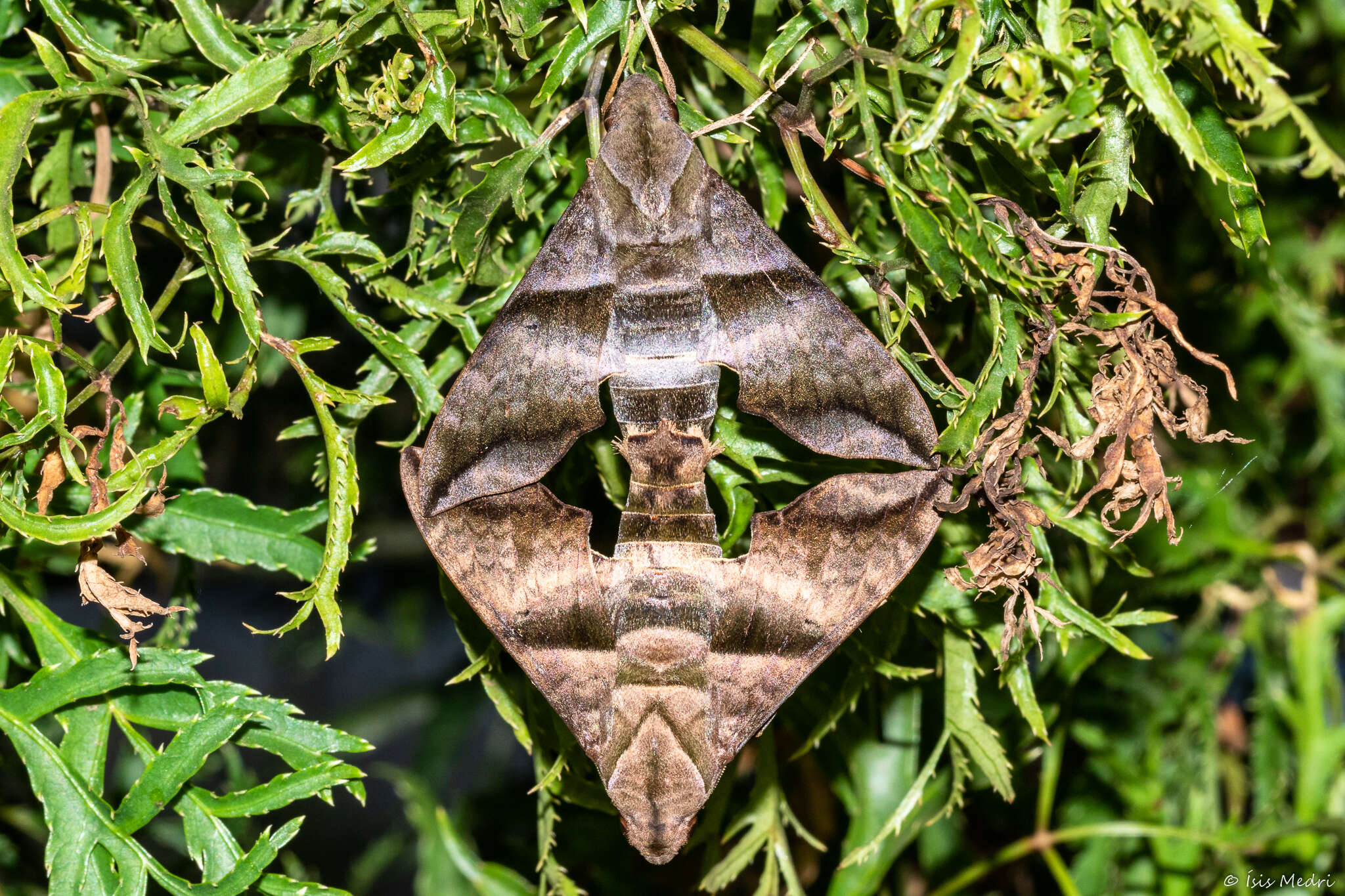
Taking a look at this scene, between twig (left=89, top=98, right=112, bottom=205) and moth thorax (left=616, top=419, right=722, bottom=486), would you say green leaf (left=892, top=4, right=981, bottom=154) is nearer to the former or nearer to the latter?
moth thorax (left=616, top=419, right=722, bottom=486)

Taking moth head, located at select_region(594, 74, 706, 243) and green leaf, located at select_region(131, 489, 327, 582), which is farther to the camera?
green leaf, located at select_region(131, 489, 327, 582)

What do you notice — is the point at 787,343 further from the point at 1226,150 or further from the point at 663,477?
the point at 1226,150

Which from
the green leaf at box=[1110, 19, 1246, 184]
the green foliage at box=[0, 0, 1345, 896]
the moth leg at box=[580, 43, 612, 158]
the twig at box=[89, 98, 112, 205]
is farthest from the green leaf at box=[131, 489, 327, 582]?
the green leaf at box=[1110, 19, 1246, 184]

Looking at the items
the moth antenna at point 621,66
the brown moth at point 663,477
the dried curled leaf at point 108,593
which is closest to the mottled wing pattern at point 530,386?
the brown moth at point 663,477

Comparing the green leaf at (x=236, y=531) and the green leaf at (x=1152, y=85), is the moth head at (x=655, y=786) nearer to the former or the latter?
the green leaf at (x=236, y=531)

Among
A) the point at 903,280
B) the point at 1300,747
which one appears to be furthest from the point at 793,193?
the point at 1300,747

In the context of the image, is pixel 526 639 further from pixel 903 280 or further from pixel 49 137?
pixel 49 137
